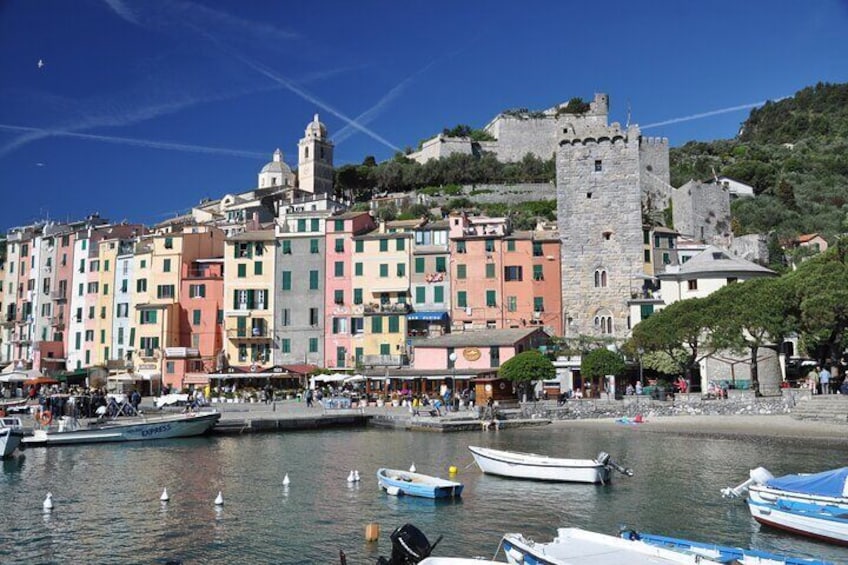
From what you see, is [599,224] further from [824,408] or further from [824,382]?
[824,408]

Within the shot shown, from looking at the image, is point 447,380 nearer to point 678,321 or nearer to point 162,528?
point 678,321

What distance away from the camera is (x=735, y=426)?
37438 mm

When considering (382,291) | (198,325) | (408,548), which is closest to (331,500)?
(408,548)

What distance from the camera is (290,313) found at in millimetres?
59812

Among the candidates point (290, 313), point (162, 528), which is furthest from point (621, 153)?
point (162, 528)

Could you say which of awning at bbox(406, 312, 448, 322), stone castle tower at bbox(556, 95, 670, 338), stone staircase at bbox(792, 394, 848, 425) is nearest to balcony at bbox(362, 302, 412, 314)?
awning at bbox(406, 312, 448, 322)

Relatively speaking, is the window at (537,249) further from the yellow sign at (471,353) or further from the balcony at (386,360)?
the balcony at (386,360)

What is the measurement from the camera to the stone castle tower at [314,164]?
120250mm

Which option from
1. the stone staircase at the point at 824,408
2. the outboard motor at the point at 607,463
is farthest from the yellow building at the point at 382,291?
the outboard motor at the point at 607,463

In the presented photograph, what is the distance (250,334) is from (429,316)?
14.0 m

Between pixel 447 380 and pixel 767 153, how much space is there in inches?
3296

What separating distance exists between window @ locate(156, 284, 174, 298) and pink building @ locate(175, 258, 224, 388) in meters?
0.85

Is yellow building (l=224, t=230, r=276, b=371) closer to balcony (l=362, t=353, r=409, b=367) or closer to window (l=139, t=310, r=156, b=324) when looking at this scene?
window (l=139, t=310, r=156, b=324)

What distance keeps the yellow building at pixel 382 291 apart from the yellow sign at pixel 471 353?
23.4 feet
